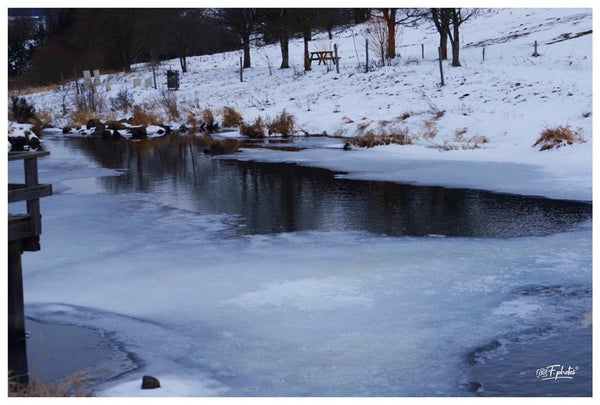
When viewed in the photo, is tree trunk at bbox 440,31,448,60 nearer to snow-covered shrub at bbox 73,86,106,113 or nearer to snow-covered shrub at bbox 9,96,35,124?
snow-covered shrub at bbox 73,86,106,113

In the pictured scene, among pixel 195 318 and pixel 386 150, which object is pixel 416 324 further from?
pixel 386 150

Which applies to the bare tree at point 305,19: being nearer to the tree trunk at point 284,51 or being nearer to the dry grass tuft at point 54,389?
the tree trunk at point 284,51

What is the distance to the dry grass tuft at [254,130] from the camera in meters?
31.4

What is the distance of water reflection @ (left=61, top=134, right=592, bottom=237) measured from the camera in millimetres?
13930

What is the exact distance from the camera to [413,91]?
34.6 m

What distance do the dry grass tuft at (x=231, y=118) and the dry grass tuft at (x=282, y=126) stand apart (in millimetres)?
3071

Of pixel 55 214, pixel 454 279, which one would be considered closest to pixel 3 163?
pixel 454 279

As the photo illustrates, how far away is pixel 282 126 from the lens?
31672mm

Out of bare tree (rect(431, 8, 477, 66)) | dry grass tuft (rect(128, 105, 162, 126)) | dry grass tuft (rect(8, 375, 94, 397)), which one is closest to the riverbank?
dry grass tuft (rect(8, 375, 94, 397))

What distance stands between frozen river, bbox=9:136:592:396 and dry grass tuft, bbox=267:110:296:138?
14.0m

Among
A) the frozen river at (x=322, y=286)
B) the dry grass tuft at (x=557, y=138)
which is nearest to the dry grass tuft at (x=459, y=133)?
the dry grass tuft at (x=557, y=138)

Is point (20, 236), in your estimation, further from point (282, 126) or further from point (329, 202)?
point (282, 126)

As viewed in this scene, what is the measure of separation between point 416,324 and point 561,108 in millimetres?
18911

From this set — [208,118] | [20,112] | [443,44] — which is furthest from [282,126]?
[443,44]
